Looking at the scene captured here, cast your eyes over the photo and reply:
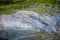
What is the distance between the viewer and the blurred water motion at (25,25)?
12.3 meters

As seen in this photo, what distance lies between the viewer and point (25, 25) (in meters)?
13.8

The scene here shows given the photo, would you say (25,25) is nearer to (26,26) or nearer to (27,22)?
(26,26)

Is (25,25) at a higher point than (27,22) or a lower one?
lower

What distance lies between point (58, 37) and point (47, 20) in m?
2.84

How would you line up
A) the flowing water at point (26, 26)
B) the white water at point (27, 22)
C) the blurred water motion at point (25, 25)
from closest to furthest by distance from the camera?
1. the flowing water at point (26, 26)
2. the blurred water motion at point (25, 25)
3. the white water at point (27, 22)

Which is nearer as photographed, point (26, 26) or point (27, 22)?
point (26, 26)

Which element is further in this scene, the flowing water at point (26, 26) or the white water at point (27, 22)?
the white water at point (27, 22)

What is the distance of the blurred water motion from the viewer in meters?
12.3

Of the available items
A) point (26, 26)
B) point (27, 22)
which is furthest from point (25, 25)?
point (27, 22)

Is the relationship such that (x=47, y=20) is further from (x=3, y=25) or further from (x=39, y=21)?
(x=3, y=25)

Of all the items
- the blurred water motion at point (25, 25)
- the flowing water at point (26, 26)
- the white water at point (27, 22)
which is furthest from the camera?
the white water at point (27, 22)

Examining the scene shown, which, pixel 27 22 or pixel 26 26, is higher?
pixel 27 22

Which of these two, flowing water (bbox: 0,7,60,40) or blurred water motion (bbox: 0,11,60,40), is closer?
flowing water (bbox: 0,7,60,40)

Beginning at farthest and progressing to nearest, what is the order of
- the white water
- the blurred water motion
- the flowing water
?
1. the white water
2. the blurred water motion
3. the flowing water
